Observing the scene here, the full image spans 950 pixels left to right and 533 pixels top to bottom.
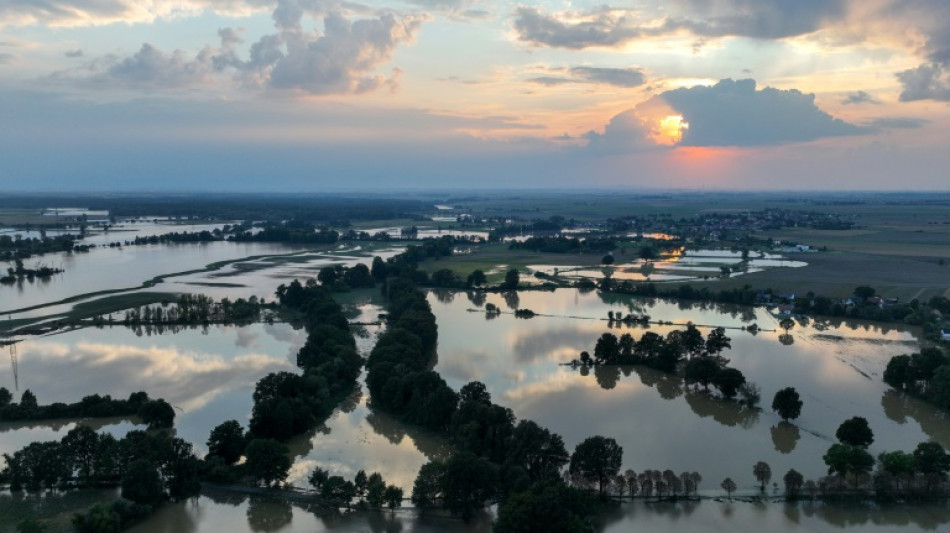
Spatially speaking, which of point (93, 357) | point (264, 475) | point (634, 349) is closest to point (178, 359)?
point (93, 357)

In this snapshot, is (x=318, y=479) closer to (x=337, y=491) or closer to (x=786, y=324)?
(x=337, y=491)

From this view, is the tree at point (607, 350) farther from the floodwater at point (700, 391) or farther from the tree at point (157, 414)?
the tree at point (157, 414)

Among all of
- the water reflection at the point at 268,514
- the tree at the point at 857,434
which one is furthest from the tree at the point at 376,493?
the tree at the point at 857,434

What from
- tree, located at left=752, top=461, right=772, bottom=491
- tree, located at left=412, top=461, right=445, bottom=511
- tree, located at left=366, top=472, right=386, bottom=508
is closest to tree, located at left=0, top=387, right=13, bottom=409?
tree, located at left=366, top=472, right=386, bottom=508

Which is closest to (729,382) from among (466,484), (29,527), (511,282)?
(466,484)

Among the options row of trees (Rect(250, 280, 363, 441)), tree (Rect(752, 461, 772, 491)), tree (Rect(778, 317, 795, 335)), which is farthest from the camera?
tree (Rect(778, 317, 795, 335))

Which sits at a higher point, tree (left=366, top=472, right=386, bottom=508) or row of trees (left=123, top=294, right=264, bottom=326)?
row of trees (left=123, top=294, right=264, bottom=326)

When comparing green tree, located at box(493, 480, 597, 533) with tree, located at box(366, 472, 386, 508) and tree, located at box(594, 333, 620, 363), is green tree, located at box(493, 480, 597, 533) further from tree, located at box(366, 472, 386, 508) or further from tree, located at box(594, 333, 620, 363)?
tree, located at box(594, 333, 620, 363)
